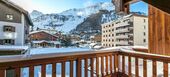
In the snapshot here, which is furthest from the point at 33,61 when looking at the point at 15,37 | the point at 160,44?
the point at 15,37

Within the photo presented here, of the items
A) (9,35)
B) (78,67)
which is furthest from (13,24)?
(78,67)

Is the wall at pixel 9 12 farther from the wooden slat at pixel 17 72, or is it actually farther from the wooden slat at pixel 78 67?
the wooden slat at pixel 17 72

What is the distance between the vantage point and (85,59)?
2.41 metres

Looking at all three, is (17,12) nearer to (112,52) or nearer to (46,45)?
(46,45)

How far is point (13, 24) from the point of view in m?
12.3

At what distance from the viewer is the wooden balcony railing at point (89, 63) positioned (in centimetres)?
165

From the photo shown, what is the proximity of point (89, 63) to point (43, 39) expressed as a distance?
3.67 meters

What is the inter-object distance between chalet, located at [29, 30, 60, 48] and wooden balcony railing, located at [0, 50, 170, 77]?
10.2 ft

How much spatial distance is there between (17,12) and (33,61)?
38.3 feet

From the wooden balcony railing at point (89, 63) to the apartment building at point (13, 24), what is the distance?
9.33 metres

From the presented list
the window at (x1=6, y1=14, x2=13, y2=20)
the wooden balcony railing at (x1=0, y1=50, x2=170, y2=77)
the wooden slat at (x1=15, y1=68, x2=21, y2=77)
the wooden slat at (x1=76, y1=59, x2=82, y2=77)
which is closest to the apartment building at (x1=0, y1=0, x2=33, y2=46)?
the window at (x1=6, y1=14, x2=13, y2=20)

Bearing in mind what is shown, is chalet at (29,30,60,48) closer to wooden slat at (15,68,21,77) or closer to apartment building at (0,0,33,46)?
wooden slat at (15,68,21,77)

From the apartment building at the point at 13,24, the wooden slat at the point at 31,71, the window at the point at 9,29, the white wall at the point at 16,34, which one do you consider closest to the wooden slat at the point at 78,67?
the wooden slat at the point at 31,71

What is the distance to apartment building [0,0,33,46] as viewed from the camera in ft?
37.3
